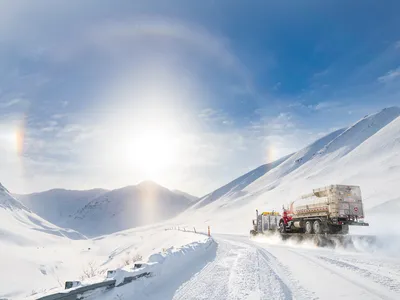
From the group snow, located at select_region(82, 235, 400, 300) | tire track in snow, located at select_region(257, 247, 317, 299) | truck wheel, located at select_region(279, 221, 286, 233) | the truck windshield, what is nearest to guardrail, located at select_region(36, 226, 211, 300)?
snow, located at select_region(82, 235, 400, 300)

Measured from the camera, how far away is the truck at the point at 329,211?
1961 cm

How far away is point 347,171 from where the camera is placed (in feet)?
309

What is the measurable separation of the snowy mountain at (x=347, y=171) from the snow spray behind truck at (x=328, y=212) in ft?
86.0

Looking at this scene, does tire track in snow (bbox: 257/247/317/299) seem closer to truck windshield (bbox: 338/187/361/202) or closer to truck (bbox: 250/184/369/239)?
truck (bbox: 250/184/369/239)

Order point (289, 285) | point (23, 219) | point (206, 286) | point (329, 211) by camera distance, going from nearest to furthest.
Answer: point (289, 285) < point (206, 286) < point (329, 211) < point (23, 219)

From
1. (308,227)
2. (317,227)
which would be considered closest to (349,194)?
(317,227)

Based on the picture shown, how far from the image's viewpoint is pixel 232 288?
7.68 m

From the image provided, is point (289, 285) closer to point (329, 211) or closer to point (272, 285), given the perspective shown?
point (272, 285)

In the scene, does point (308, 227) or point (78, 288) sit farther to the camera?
point (308, 227)

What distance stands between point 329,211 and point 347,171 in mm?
82059

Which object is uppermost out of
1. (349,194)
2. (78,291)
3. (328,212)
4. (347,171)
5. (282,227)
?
(347,171)

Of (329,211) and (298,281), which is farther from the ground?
(329,211)

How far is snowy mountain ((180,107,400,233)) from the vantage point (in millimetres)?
62281

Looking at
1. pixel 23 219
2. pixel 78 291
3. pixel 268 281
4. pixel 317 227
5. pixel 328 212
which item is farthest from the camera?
pixel 23 219
